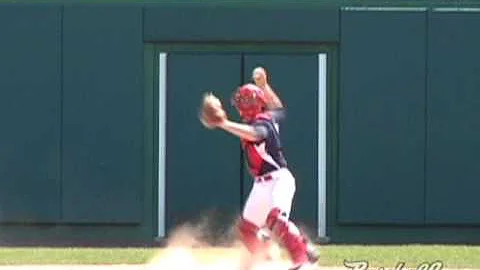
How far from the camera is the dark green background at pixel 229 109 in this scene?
716 inches

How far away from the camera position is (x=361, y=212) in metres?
18.3

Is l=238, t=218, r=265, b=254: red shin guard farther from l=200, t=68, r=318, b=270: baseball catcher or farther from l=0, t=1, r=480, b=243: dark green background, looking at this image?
l=0, t=1, r=480, b=243: dark green background

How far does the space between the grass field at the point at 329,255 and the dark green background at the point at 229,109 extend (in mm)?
1404

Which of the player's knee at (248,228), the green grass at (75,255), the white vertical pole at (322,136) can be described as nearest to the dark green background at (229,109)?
the white vertical pole at (322,136)

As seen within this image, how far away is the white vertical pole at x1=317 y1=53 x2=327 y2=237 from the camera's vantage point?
721 inches

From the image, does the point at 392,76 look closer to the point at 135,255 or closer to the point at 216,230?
the point at 216,230

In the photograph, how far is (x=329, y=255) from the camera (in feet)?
50.3

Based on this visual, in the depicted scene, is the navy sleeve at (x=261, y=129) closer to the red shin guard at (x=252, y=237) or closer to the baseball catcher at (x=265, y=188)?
the baseball catcher at (x=265, y=188)

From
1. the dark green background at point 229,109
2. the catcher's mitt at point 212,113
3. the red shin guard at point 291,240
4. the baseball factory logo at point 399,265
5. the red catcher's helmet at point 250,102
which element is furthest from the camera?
the dark green background at point 229,109

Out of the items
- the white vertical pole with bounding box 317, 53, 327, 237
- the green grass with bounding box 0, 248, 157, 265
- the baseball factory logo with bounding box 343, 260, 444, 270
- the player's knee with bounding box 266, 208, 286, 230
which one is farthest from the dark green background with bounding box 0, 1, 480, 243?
the player's knee with bounding box 266, 208, 286, 230

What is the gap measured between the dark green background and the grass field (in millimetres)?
1404

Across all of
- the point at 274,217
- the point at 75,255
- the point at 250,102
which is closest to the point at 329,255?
the point at 75,255

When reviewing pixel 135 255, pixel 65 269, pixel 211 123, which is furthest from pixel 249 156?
pixel 135 255

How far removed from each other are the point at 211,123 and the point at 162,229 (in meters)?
7.11
